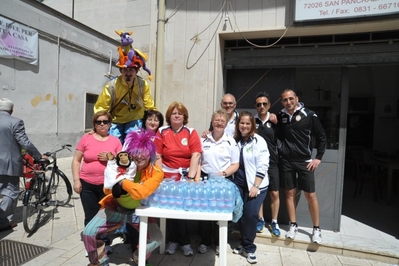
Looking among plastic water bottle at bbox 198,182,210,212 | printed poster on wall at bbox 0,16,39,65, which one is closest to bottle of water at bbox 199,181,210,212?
plastic water bottle at bbox 198,182,210,212

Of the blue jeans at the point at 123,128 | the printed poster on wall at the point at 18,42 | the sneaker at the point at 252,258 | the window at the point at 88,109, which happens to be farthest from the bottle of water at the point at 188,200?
the window at the point at 88,109

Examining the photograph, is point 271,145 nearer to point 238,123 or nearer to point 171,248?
point 238,123

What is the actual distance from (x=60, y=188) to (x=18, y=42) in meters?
4.18

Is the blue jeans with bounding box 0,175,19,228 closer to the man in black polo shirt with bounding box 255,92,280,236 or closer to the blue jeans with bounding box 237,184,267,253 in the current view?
the blue jeans with bounding box 237,184,267,253

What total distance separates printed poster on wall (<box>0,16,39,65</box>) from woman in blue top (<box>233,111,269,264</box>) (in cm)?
658

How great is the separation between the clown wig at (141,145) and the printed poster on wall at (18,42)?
603 centimetres

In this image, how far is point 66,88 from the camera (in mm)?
8672

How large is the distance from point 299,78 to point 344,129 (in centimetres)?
106

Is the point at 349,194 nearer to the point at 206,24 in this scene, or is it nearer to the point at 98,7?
the point at 206,24

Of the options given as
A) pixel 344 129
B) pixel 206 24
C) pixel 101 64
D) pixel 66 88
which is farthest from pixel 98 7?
pixel 344 129

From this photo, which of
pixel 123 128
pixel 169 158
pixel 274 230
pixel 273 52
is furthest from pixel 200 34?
pixel 274 230

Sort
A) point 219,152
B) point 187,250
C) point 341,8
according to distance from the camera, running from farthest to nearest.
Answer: point 341,8 < point 187,250 < point 219,152

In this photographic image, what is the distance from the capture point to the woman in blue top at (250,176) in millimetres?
3176

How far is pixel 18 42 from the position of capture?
689 cm
